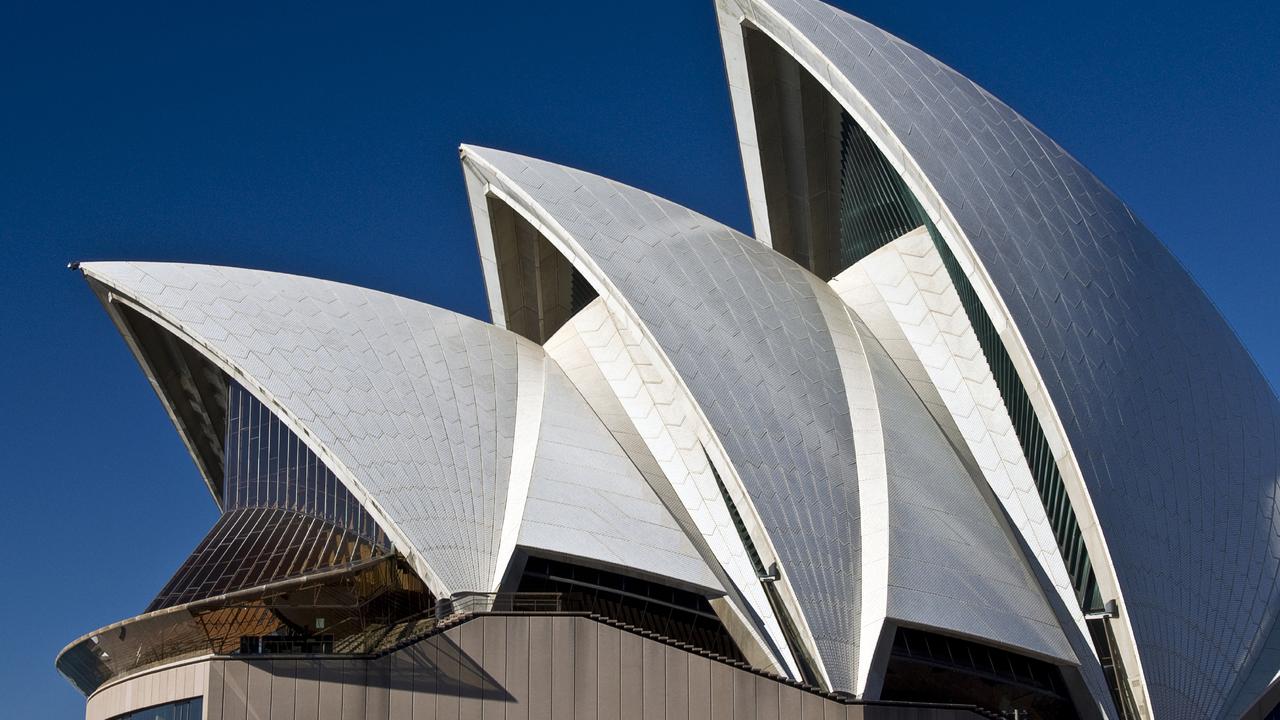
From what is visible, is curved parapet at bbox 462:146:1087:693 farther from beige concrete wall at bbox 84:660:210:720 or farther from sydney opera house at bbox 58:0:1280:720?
beige concrete wall at bbox 84:660:210:720

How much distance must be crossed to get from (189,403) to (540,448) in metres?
11.6

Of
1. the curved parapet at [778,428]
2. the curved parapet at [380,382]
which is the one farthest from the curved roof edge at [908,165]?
the curved parapet at [380,382]

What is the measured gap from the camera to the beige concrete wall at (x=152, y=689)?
2769 cm

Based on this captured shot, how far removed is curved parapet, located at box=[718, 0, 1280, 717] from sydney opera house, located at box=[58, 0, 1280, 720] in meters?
0.09

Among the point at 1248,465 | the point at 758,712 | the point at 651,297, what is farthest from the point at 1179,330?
the point at 758,712

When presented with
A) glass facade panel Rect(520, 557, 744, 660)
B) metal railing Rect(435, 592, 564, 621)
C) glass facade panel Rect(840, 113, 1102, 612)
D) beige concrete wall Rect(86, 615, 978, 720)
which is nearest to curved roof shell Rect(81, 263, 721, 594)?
metal railing Rect(435, 592, 564, 621)

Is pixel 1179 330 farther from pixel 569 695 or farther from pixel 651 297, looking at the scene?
pixel 569 695

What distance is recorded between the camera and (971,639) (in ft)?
103

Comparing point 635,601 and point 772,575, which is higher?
point 772,575

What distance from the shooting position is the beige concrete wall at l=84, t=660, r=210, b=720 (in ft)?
90.8

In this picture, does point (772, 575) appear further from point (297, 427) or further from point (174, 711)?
point (174, 711)

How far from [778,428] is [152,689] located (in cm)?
1317

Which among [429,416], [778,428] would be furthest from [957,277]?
[429,416]

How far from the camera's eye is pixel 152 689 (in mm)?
28953
